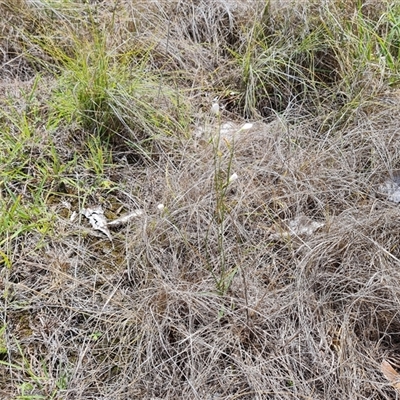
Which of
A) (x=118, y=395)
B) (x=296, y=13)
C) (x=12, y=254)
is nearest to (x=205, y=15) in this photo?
(x=296, y=13)

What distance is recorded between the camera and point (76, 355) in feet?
5.17

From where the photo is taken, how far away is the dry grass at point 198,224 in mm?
1543

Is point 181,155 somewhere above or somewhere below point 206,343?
above

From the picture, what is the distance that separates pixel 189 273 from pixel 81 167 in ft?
2.05

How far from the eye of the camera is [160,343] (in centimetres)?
156

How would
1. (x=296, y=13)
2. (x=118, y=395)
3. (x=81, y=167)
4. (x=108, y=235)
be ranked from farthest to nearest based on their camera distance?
1. (x=296, y=13)
2. (x=81, y=167)
3. (x=108, y=235)
4. (x=118, y=395)

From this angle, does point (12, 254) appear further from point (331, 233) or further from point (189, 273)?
point (331, 233)

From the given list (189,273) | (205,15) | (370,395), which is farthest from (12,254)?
(205,15)

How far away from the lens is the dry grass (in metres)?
1.54

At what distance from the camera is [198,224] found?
5.91 ft

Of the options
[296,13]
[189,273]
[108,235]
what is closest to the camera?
[189,273]

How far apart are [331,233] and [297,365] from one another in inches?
17.9

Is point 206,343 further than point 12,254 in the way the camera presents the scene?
No

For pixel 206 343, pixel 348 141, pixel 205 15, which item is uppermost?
pixel 205 15
